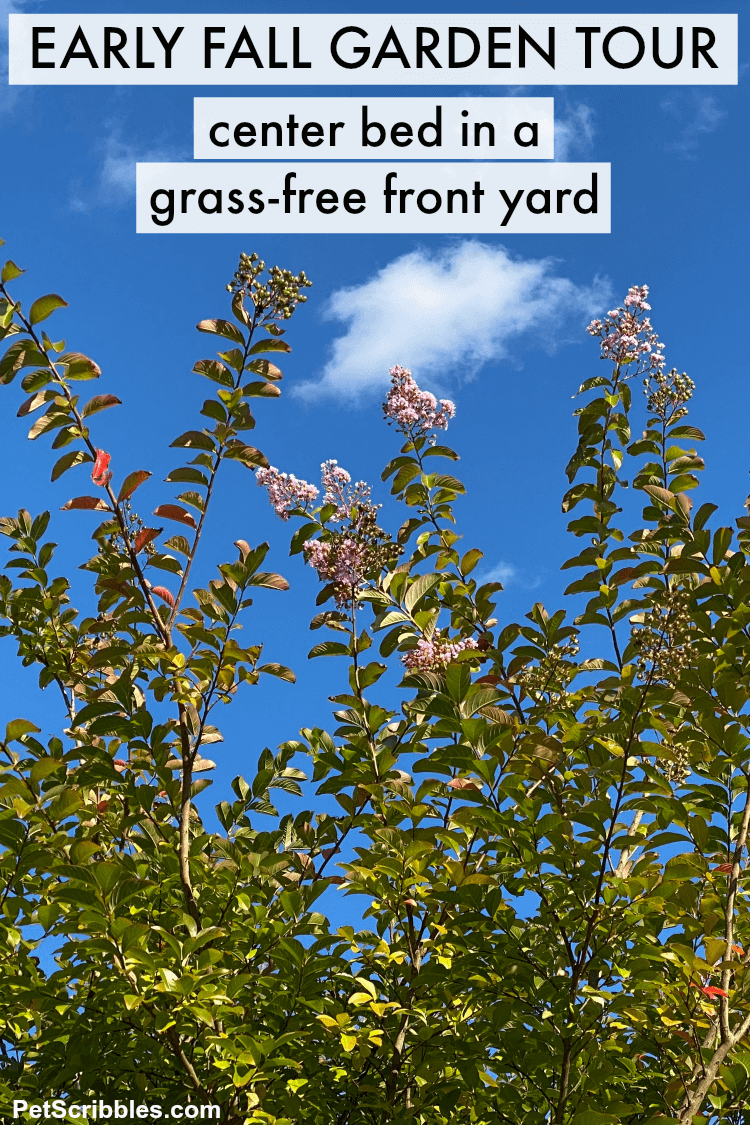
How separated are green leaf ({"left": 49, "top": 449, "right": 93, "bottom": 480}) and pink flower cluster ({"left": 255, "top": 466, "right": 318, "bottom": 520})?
0.68 meters

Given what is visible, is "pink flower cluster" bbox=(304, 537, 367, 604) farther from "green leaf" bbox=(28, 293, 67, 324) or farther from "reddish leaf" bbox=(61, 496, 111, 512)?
"green leaf" bbox=(28, 293, 67, 324)

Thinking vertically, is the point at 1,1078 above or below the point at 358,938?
below

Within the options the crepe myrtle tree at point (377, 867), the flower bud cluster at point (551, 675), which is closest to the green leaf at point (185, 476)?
the crepe myrtle tree at point (377, 867)

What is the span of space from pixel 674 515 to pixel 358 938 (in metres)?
1.92

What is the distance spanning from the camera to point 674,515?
3.49 metres

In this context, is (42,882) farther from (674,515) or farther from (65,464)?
(674,515)

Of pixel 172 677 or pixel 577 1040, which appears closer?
pixel 577 1040

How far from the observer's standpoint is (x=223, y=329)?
3.34 m

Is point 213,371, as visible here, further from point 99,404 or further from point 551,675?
point 551,675

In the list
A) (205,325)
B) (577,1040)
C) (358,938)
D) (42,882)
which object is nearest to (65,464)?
(205,325)
